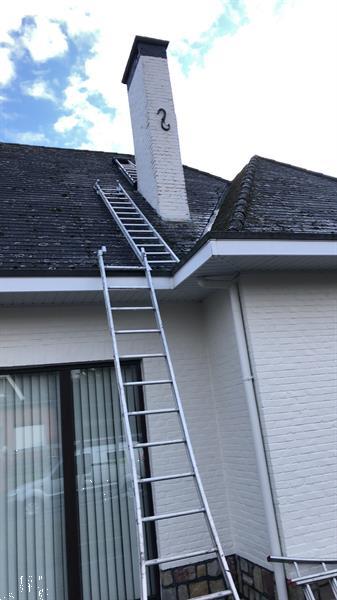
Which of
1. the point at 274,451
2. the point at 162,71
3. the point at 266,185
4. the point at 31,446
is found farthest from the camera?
the point at 162,71

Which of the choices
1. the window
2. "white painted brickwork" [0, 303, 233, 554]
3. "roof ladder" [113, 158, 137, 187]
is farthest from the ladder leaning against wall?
"roof ladder" [113, 158, 137, 187]

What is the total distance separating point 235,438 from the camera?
13.6 feet

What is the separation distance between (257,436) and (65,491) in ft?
5.88

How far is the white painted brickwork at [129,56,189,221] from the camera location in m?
5.91

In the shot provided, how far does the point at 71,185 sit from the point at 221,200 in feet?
7.42

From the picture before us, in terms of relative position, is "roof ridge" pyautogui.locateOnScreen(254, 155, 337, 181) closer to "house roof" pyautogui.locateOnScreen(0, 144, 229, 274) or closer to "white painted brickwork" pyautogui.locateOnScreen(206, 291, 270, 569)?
"house roof" pyautogui.locateOnScreen(0, 144, 229, 274)

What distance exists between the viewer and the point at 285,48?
7.41m

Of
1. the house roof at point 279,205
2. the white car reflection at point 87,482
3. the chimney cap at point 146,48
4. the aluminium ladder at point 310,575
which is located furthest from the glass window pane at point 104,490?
the chimney cap at point 146,48

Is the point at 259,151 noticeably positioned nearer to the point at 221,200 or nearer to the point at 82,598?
the point at 221,200

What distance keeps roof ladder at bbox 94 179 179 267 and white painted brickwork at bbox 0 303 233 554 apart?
54 centimetres

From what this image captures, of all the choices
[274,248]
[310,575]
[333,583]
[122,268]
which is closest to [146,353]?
[122,268]

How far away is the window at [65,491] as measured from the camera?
3.79m

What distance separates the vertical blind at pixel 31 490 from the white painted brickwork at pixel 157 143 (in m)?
2.89

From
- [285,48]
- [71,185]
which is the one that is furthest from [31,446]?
[285,48]
